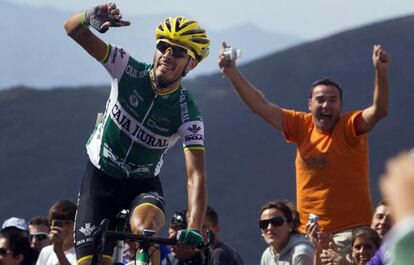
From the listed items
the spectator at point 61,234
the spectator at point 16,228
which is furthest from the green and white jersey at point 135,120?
the spectator at point 16,228

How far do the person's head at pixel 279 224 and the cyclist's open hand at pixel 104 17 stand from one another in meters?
2.57

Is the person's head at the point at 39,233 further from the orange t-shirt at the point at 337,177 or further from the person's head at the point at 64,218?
the orange t-shirt at the point at 337,177

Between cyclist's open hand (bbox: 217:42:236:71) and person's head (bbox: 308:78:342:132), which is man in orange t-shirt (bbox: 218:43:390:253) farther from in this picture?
cyclist's open hand (bbox: 217:42:236:71)

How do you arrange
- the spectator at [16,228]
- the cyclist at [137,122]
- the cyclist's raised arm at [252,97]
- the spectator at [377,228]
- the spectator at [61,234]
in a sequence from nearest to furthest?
the cyclist at [137,122] → the spectator at [377,228] → the cyclist's raised arm at [252,97] → the spectator at [61,234] → the spectator at [16,228]

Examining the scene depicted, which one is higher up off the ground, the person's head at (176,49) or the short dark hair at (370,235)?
the person's head at (176,49)

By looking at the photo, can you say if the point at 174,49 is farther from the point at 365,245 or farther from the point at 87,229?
the point at 365,245

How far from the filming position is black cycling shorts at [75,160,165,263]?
7.04m

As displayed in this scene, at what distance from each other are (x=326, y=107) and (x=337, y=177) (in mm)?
600

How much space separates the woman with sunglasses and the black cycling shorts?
5.20 ft

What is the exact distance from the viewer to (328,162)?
27.8 feet

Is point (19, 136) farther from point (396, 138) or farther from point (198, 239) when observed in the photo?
point (198, 239)

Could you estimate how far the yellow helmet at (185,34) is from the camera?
7246mm

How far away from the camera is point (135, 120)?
7.39m

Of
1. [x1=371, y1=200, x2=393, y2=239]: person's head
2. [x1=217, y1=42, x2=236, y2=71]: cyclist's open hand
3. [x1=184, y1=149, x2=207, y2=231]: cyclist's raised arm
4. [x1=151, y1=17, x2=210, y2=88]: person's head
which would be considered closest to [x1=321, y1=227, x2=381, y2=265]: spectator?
[x1=371, y1=200, x2=393, y2=239]: person's head
